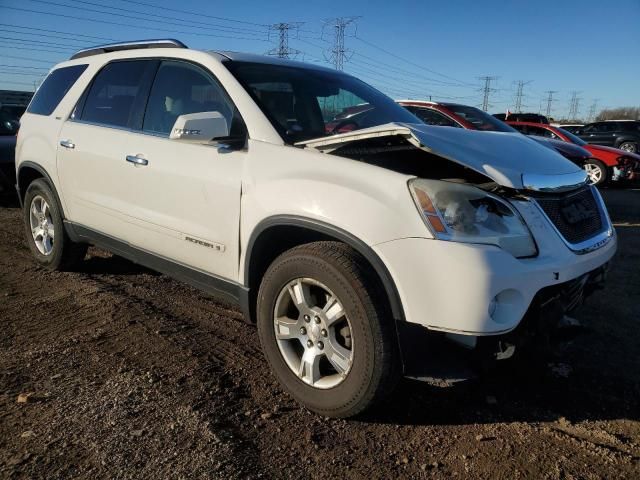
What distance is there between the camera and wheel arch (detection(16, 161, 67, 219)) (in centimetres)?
473

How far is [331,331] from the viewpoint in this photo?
8.78 feet

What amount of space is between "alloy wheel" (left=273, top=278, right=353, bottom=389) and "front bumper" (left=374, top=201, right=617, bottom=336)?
0.39 meters

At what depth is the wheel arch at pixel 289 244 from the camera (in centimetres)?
238

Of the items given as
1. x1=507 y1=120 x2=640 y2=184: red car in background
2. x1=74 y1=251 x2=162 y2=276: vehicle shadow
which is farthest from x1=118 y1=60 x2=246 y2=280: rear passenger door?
x1=507 y1=120 x2=640 y2=184: red car in background

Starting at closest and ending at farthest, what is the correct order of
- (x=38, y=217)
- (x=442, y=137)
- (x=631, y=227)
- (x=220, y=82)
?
(x=442, y=137) < (x=220, y=82) < (x=38, y=217) < (x=631, y=227)

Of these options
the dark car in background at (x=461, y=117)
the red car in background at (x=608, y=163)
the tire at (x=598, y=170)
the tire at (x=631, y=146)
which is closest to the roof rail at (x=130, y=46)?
the dark car in background at (x=461, y=117)

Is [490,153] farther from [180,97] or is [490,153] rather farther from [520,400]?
[180,97]

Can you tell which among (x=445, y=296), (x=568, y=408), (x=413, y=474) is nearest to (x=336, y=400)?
(x=413, y=474)

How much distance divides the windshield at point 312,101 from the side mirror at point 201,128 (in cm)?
29

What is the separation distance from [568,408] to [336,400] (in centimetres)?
128

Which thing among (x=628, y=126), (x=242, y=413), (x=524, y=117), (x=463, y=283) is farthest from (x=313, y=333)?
(x=628, y=126)

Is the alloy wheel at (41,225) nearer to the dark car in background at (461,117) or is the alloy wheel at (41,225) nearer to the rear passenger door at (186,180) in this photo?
the rear passenger door at (186,180)

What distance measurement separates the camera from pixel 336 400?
8.69 feet

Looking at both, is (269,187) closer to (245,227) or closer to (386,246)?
(245,227)
